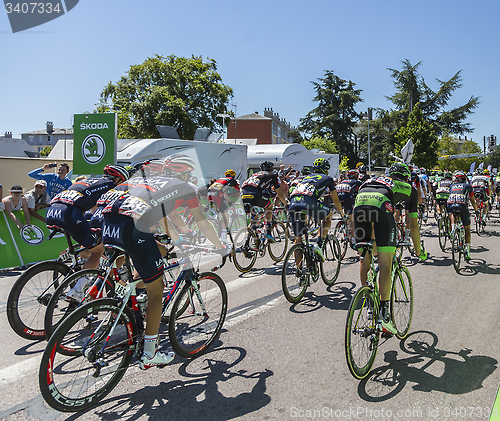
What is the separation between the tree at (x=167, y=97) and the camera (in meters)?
36.7

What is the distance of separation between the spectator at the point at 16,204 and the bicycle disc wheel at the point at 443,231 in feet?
29.8

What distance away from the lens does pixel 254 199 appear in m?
8.07

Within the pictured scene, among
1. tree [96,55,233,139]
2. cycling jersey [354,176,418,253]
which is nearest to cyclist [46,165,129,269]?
cycling jersey [354,176,418,253]

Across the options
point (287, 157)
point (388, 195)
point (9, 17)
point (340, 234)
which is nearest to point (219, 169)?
point (287, 157)

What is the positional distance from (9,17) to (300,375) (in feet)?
23.5

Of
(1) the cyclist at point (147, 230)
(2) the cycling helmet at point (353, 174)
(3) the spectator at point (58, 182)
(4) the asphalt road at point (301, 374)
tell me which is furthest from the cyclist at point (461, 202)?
(3) the spectator at point (58, 182)

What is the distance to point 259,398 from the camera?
10.2 ft

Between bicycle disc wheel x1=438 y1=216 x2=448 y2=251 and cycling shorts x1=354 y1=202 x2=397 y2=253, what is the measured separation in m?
5.65

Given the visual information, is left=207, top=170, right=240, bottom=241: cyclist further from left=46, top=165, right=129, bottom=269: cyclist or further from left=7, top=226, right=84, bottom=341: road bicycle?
left=7, top=226, right=84, bottom=341: road bicycle

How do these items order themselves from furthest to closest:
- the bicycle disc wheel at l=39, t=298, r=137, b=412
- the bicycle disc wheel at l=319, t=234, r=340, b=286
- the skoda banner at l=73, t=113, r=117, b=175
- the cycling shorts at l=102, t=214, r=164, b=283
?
the skoda banner at l=73, t=113, r=117, b=175, the bicycle disc wheel at l=319, t=234, r=340, b=286, the cycling shorts at l=102, t=214, r=164, b=283, the bicycle disc wheel at l=39, t=298, r=137, b=412

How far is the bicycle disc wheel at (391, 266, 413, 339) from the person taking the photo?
13.0 feet

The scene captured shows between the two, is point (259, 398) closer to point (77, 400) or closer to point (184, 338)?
point (184, 338)

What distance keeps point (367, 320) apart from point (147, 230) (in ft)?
6.88

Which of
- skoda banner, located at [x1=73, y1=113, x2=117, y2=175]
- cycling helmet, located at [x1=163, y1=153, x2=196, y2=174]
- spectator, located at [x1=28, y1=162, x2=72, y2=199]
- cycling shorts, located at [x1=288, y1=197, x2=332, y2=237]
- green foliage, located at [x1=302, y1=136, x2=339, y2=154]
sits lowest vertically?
cycling shorts, located at [x1=288, y1=197, x2=332, y2=237]
